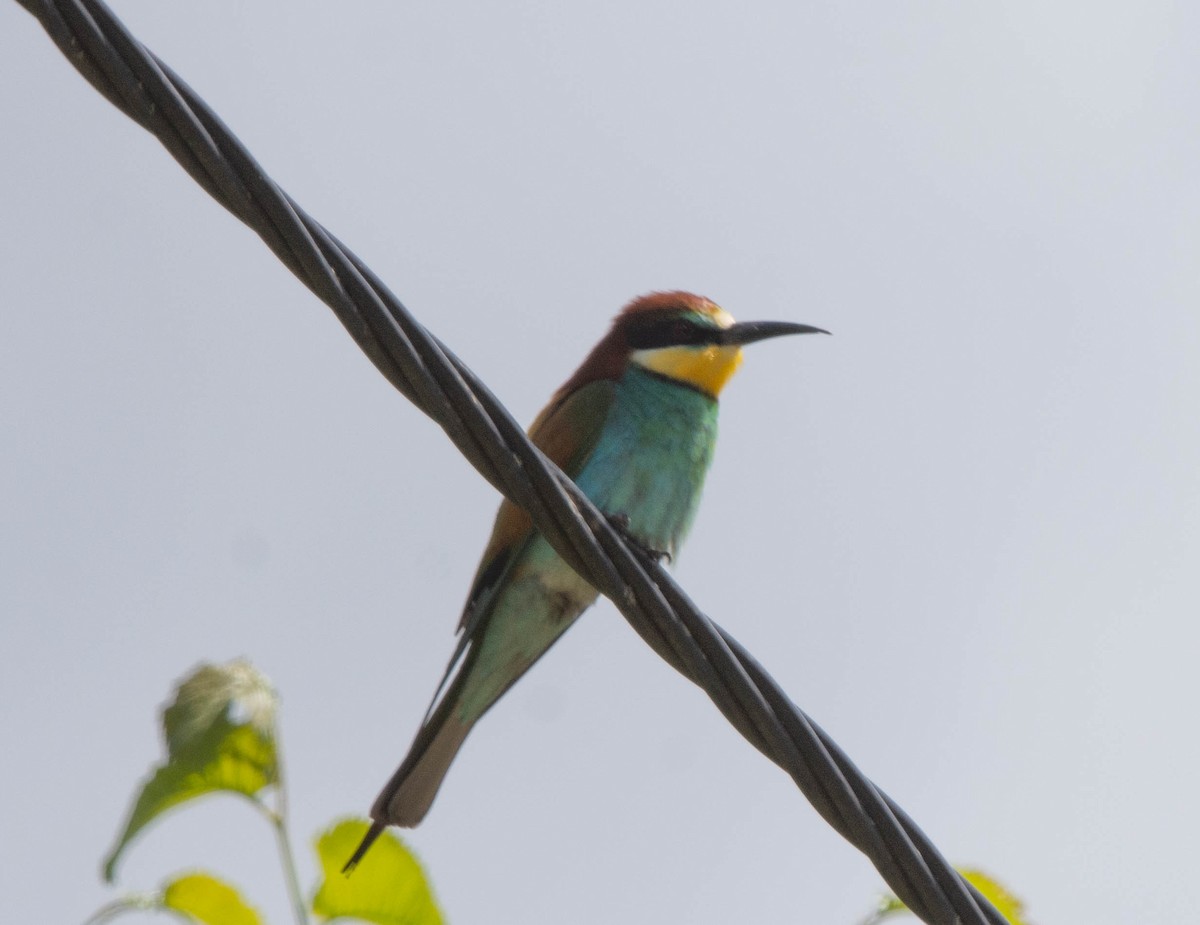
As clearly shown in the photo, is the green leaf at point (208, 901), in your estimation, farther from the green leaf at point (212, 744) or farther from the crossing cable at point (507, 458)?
the crossing cable at point (507, 458)

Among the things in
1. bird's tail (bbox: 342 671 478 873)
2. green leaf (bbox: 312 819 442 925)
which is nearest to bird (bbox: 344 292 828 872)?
bird's tail (bbox: 342 671 478 873)

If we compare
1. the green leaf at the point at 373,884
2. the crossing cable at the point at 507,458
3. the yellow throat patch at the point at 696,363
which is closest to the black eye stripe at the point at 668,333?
the yellow throat patch at the point at 696,363

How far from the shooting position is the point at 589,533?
7.07 ft

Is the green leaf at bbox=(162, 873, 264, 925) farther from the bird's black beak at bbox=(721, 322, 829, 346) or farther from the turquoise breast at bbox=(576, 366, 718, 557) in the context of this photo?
the bird's black beak at bbox=(721, 322, 829, 346)

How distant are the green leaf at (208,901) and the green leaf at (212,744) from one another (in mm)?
86

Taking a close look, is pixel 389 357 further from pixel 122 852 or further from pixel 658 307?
pixel 658 307

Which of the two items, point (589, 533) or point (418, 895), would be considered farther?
point (589, 533)

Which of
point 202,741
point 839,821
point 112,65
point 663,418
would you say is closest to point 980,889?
point 839,821

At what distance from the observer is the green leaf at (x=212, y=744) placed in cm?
174

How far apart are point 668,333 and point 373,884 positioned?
2.79m

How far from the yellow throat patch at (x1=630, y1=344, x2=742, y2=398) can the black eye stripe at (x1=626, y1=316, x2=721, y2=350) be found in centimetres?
3

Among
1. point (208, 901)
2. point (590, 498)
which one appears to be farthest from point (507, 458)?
point (590, 498)

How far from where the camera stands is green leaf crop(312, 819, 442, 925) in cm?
179

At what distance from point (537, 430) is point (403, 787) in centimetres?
110
